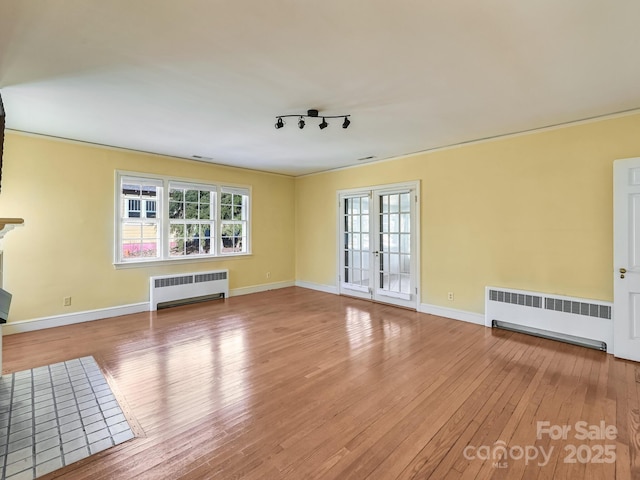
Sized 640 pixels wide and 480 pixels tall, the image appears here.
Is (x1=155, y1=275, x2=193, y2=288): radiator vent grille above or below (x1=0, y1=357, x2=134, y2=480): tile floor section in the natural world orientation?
above

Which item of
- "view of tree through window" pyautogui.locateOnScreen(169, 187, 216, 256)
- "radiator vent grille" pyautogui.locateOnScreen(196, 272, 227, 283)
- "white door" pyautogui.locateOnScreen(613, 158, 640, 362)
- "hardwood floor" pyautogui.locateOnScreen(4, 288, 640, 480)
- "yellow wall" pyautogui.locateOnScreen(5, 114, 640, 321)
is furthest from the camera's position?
"radiator vent grille" pyautogui.locateOnScreen(196, 272, 227, 283)

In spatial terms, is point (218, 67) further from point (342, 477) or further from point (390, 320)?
point (390, 320)

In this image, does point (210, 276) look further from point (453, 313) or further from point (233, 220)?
point (453, 313)

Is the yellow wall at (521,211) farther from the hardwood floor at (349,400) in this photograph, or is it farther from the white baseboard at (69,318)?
the white baseboard at (69,318)

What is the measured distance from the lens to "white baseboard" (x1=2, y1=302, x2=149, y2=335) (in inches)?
159

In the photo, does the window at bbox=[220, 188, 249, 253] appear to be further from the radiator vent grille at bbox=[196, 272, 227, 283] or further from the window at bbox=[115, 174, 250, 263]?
the radiator vent grille at bbox=[196, 272, 227, 283]

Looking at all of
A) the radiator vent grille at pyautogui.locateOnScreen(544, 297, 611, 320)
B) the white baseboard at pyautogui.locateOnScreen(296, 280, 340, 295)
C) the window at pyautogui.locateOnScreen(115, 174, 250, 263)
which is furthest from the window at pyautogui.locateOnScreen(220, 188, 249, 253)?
the radiator vent grille at pyautogui.locateOnScreen(544, 297, 611, 320)

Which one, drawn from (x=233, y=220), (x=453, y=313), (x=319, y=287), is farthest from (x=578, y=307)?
(x=233, y=220)

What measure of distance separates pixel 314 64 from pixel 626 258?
374 centimetres

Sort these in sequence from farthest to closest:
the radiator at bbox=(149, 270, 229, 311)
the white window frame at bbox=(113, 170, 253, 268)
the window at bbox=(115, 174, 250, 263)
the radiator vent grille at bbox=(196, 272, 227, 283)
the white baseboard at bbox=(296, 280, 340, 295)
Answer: the white baseboard at bbox=(296, 280, 340, 295), the radiator vent grille at bbox=(196, 272, 227, 283), the radiator at bbox=(149, 270, 229, 311), the window at bbox=(115, 174, 250, 263), the white window frame at bbox=(113, 170, 253, 268)

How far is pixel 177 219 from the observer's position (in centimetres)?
553

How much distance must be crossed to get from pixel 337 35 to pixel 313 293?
17.2ft

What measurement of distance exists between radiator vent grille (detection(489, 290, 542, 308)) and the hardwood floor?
1.40ft

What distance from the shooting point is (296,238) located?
745 centimetres
